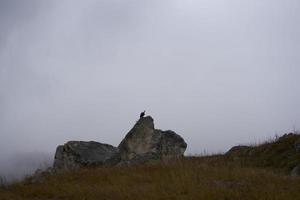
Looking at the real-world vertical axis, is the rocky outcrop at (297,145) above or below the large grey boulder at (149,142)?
below

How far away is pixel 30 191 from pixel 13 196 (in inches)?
43.4

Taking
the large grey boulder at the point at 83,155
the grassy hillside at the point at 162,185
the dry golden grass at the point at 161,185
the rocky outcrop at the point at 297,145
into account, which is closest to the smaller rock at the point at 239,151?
the rocky outcrop at the point at 297,145

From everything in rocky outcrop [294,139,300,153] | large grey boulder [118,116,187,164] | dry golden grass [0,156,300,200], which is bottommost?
dry golden grass [0,156,300,200]

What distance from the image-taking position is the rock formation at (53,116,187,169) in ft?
95.2

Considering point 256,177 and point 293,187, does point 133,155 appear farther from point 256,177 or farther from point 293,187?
point 293,187

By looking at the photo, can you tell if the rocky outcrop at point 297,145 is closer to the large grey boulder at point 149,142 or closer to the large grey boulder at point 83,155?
the large grey boulder at point 149,142

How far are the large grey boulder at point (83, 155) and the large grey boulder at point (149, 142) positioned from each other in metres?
2.49

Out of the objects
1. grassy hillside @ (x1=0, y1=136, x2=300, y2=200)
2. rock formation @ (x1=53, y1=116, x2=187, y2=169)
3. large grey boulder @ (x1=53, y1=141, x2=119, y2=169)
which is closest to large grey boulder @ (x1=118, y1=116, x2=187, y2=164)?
rock formation @ (x1=53, y1=116, x2=187, y2=169)

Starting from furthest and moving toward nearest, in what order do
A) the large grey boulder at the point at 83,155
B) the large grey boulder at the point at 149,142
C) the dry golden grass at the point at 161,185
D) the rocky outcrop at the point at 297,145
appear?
the large grey boulder at the point at 149,142, the large grey boulder at the point at 83,155, the rocky outcrop at the point at 297,145, the dry golden grass at the point at 161,185

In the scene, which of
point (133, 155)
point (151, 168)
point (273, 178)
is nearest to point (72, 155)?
point (133, 155)

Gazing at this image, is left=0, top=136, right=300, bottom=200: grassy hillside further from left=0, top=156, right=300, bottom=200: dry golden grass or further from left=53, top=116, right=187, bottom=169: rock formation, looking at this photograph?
left=53, top=116, right=187, bottom=169: rock formation

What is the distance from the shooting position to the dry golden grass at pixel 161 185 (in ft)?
51.5

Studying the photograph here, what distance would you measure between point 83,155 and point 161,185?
12.1m

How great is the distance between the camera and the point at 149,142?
33.9m
